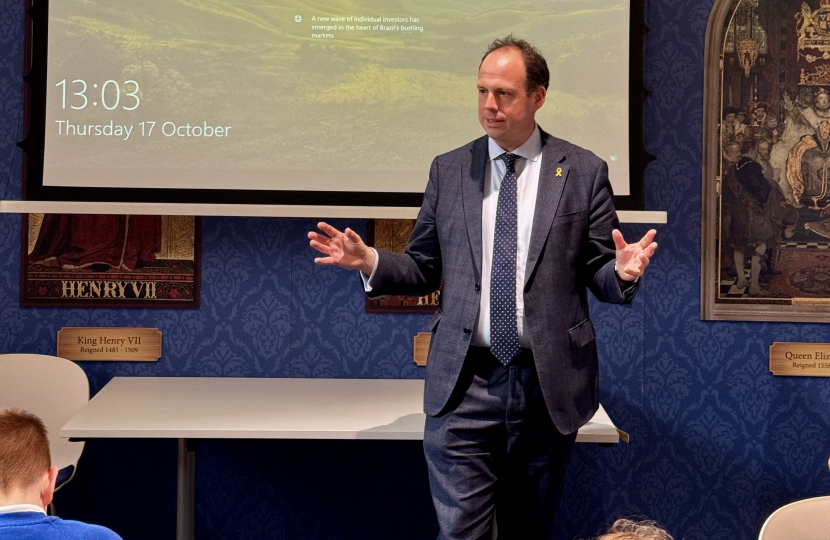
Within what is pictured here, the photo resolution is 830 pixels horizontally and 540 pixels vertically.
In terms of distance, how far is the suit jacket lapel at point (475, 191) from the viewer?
7.56ft

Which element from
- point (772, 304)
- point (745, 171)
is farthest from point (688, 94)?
point (772, 304)

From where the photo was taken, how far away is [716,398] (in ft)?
12.7

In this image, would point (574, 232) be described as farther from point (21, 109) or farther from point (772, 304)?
point (21, 109)

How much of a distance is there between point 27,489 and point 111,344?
2083 mm

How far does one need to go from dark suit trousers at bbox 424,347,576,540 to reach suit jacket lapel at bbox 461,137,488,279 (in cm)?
28

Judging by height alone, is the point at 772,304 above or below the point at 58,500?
above

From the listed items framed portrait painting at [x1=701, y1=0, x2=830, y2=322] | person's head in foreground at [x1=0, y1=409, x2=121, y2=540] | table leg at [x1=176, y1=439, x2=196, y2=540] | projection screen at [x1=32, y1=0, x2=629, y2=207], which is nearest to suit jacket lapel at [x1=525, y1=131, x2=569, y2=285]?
person's head in foreground at [x1=0, y1=409, x2=121, y2=540]

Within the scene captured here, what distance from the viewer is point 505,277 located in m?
2.28

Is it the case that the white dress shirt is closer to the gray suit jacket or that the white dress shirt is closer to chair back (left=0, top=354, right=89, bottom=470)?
the gray suit jacket

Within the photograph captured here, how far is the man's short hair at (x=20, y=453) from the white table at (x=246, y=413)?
903mm

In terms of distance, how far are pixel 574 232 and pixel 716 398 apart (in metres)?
1.94

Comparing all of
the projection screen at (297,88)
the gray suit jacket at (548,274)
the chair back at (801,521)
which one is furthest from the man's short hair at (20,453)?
the projection screen at (297,88)

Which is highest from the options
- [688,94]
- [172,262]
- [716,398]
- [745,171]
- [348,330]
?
[688,94]

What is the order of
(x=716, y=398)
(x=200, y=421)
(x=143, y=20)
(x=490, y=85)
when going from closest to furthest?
1. (x=490, y=85)
2. (x=200, y=421)
3. (x=143, y=20)
4. (x=716, y=398)
